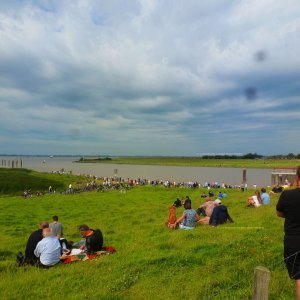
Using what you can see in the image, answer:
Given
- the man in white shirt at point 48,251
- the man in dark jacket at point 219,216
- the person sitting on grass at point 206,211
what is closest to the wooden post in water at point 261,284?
the man in white shirt at point 48,251

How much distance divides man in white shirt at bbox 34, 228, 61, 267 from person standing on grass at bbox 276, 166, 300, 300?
6904 mm

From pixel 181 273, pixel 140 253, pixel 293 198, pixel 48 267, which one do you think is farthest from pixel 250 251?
pixel 48 267

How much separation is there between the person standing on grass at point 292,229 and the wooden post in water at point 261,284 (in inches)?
45.6

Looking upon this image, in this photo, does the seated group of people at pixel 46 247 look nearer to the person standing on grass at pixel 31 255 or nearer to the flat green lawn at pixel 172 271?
the person standing on grass at pixel 31 255

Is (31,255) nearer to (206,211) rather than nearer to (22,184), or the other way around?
(206,211)

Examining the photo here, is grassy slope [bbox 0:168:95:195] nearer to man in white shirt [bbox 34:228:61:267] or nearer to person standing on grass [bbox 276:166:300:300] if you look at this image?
man in white shirt [bbox 34:228:61:267]

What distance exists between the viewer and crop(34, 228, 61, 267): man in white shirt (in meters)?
10.1

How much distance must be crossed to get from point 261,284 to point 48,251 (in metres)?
7.28

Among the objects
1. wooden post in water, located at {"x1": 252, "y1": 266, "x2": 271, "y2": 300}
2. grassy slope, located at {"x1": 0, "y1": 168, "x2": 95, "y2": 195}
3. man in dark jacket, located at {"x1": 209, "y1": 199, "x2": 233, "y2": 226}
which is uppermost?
wooden post in water, located at {"x1": 252, "y1": 266, "x2": 271, "y2": 300}

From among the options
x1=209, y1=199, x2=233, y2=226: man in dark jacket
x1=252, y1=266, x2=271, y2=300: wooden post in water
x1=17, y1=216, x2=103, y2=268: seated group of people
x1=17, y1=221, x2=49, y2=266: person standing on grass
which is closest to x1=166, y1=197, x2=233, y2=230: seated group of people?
x1=209, y1=199, x2=233, y2=226: man in dark jacket

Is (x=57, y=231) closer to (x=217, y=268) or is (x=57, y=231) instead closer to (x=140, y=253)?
(x=140, y=253)

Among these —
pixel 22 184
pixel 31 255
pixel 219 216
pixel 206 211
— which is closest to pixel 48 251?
pixel 31 255

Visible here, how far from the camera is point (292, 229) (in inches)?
210

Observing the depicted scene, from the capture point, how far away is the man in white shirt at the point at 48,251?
10078 millimetres
